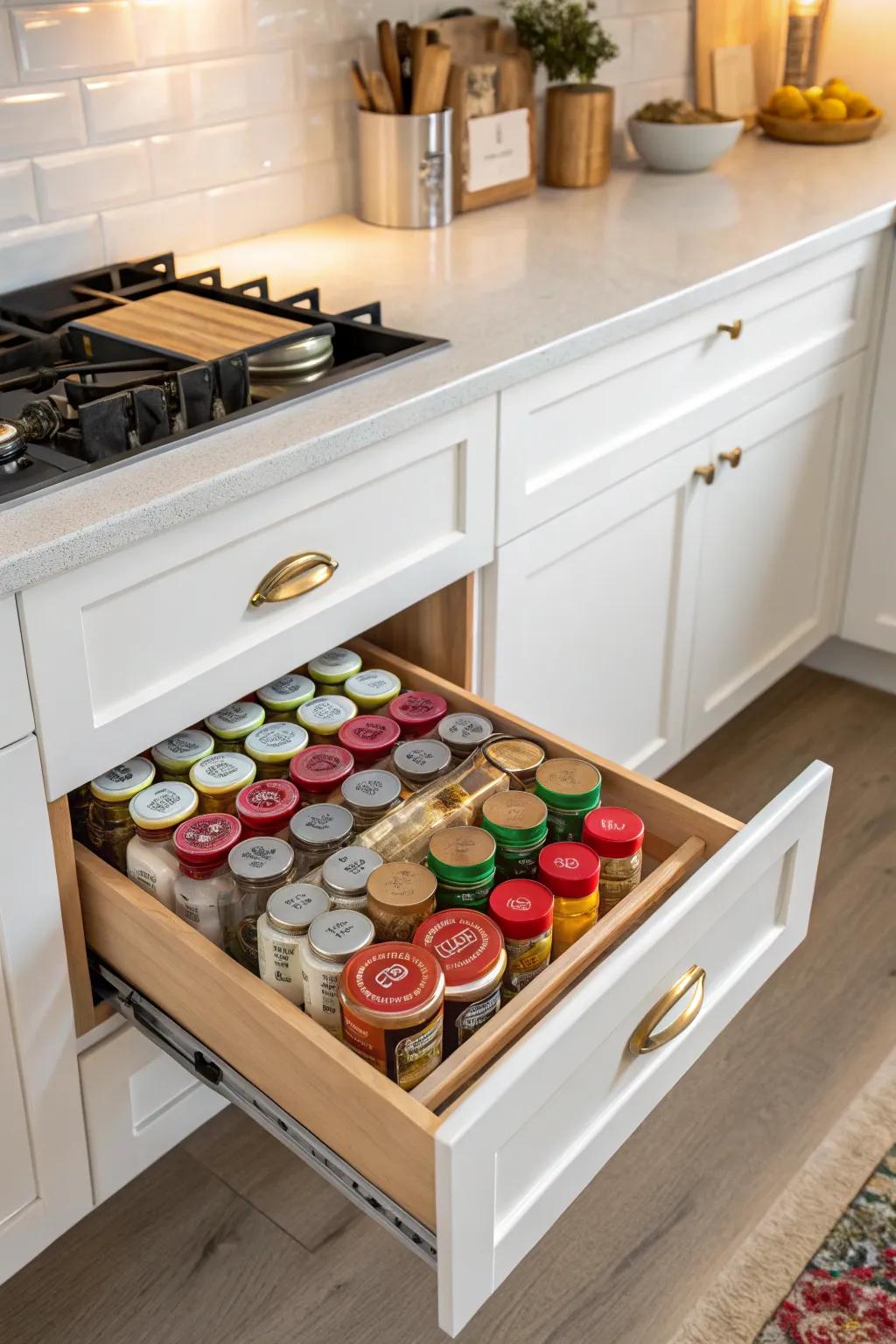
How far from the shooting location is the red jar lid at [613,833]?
1182 millimetres

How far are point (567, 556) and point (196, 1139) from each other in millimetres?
881

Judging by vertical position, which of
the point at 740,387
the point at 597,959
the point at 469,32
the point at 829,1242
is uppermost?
the point at 469,32

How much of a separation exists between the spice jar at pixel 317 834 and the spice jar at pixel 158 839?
11 centimetres

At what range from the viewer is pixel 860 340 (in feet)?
7.34

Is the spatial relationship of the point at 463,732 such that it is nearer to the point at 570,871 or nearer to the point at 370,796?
the point at 370,796

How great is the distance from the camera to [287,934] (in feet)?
3.59

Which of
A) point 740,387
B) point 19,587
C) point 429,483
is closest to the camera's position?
point 19,587

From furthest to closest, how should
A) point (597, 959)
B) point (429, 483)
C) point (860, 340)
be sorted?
point (860, 340) < point (429, 483) < point (597, 959)

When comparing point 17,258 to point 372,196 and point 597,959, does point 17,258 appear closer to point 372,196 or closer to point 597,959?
point 372,196

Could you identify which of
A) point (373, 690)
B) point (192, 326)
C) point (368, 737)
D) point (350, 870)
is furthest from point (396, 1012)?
point (192, 326)

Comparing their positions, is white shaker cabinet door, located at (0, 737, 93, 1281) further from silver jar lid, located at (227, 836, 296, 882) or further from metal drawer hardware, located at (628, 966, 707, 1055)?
metal drawer hardware, located at (628, 966, 707, 1055)

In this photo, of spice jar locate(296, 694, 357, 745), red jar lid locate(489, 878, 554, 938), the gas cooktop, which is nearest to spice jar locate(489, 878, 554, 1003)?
red jar lid locate(489, 878, 554, 938)

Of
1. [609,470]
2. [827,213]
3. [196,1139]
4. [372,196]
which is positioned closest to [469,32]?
[372,196]

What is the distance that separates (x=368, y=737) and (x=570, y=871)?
0.30 m
